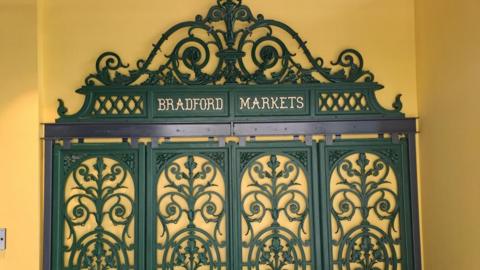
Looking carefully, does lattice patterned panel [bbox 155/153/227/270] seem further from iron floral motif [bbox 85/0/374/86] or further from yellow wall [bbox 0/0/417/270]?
yellow wall [bbox 0/0/417/270]

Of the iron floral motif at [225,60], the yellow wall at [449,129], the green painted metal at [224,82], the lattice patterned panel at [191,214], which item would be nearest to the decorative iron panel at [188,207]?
the lattice patterned panel at [191,214]

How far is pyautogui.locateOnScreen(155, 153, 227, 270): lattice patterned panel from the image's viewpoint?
3174mm

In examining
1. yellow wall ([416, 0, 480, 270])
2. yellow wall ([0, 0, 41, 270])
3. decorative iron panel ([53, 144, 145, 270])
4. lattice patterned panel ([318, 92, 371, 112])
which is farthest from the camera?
lattice patterned panel ([318, 92, 371, 112])

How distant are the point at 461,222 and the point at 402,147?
677mm

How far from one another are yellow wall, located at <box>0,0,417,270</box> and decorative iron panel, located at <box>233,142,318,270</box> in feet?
2.48

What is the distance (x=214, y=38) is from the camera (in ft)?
10.7

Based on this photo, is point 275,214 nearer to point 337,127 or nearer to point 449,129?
point 337,127

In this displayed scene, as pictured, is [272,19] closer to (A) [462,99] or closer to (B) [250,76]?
(B) [250,76]

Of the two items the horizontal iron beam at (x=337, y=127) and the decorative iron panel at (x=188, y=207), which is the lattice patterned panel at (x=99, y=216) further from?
the horizontal iron beam at (x=337, y=127)

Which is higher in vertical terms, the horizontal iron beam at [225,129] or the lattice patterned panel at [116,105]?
the lattice patterned panel at [116,105]

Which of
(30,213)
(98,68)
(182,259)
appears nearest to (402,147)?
(182,259)

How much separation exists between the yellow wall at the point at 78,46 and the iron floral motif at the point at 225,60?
0.29 feet

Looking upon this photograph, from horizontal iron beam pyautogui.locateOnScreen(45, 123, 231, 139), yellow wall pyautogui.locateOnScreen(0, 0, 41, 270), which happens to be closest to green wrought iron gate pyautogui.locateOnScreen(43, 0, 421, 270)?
horizontal iron beam pyautogui.locateOnScreen(45, 123, 231, 139)

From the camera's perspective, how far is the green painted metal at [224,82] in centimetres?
322
